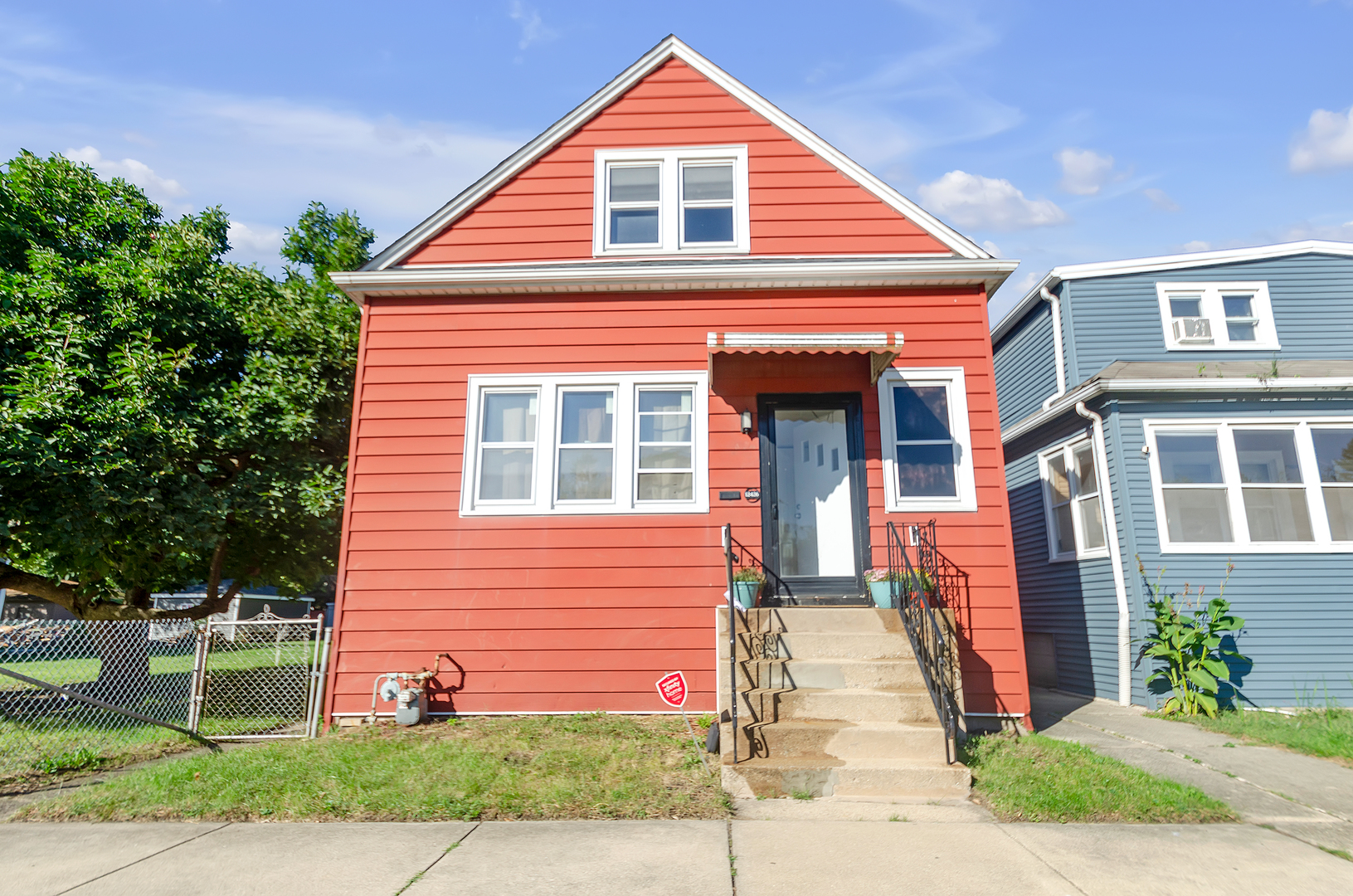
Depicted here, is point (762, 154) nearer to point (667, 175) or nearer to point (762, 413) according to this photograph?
point (667, 175)

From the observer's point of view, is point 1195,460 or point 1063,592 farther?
point 1063,592

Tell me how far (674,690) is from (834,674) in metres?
1.83

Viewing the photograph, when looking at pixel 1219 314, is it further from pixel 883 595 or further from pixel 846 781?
pixel 846 781

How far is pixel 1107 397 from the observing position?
32.9ft

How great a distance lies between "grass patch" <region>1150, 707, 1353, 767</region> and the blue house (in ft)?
2.13

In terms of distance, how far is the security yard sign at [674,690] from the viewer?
24.0 ft

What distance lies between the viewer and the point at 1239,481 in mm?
9766

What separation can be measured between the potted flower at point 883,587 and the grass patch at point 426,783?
2215mm

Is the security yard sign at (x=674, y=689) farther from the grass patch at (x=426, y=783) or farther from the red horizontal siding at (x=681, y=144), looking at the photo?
the red horizontal siding at (x=681, y=144)

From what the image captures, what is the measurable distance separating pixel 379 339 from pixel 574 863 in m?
6.33

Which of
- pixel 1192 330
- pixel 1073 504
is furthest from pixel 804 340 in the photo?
pixel 1192 330

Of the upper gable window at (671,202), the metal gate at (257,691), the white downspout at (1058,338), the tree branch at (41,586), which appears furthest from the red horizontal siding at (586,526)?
the tree branch at (41,586)

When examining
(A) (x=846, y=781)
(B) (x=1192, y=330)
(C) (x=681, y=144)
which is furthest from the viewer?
(B) (x=1192, y=330)

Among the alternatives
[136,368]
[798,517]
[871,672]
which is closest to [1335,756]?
[871,672]
